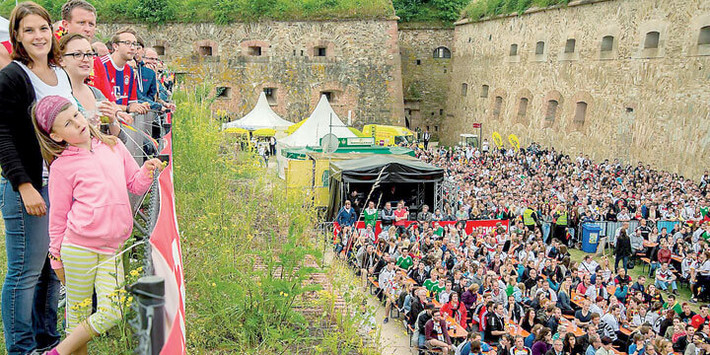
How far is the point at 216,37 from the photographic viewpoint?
30.3 m

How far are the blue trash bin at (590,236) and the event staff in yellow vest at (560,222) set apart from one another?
486 millimetres

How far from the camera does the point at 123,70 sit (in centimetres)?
543

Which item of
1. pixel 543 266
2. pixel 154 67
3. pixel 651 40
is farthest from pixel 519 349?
pixel 651 40

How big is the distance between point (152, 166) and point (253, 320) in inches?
82.6

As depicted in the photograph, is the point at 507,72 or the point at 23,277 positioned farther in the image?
the point at 507,72

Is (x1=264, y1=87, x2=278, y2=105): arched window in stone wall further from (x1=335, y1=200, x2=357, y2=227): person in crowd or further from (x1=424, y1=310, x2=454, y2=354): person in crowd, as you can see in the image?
(x1=424, y1=310, x2=454, y2=354): person in crowd

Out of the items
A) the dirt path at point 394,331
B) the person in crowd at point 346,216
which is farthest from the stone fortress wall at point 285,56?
the dirt path at point 394,331

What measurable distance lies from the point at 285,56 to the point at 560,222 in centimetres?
1914

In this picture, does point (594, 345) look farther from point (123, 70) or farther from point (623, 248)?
point (123, 70)

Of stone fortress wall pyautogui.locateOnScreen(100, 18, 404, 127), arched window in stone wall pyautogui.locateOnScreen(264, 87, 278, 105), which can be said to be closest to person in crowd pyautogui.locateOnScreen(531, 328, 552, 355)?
stone fortress wall pyautogui.locateOnScreen(100, 18, 404, 127)

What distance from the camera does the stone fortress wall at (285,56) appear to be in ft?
99.0

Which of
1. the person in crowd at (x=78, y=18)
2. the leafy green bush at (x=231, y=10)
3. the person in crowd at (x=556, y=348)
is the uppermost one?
the leafy green bush at (x=231, y=10)

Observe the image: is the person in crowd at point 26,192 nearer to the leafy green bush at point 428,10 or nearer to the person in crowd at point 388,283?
the person in crowd at point 388,283

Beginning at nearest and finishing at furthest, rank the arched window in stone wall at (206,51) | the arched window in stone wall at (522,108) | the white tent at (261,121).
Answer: the white tent at (261,121), the arched window in stone wall at (522,108), the arched window in stone wall at (206,51)
